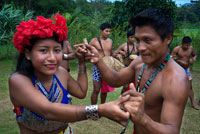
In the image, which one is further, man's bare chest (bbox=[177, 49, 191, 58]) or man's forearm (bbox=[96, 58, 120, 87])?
man's bare chest (bbox=[177, 49, 191, 58])

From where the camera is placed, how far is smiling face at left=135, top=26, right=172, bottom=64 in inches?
73.7

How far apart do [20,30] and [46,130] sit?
93 cm

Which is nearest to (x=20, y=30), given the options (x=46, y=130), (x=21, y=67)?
(x=21, y=67)

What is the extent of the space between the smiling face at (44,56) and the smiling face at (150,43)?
78 cm

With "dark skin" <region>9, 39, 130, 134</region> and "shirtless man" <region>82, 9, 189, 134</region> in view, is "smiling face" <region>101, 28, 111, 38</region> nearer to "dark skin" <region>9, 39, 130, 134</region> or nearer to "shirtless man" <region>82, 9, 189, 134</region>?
"shirtless man" <region>82, 9, 189, 134</region>

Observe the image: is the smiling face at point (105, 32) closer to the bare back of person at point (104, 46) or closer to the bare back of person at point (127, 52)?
the bare back of person at point (104, 46)

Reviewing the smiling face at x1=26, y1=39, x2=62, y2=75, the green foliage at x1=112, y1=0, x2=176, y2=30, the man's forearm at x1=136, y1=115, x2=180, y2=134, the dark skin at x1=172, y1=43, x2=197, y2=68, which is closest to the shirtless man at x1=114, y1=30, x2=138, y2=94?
the dark skin at x1=172, y1=43, x2=197, y2=68

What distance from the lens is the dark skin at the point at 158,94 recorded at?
157 centimetres

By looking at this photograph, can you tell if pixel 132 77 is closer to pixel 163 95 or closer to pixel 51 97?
pixel 163 95

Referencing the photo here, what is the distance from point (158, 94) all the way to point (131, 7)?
10.6 meters

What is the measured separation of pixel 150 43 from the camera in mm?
1881

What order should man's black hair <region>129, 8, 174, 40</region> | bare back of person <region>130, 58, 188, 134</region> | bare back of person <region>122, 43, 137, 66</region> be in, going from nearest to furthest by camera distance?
1. bare back of person <region>130, 58, 188, 134</region>
2. man's black hair <region>129, 8, 174, 40</region>
3. bare back of person <region>122, 43, 137, 66</region>

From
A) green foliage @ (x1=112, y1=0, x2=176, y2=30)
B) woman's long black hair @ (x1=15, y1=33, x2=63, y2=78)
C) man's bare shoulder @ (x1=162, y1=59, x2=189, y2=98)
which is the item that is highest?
green foliage @ (x1=112, y1=0, x2=176, y2=30)

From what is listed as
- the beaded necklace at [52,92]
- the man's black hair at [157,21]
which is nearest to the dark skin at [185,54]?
the man's black hair at [157,21]
